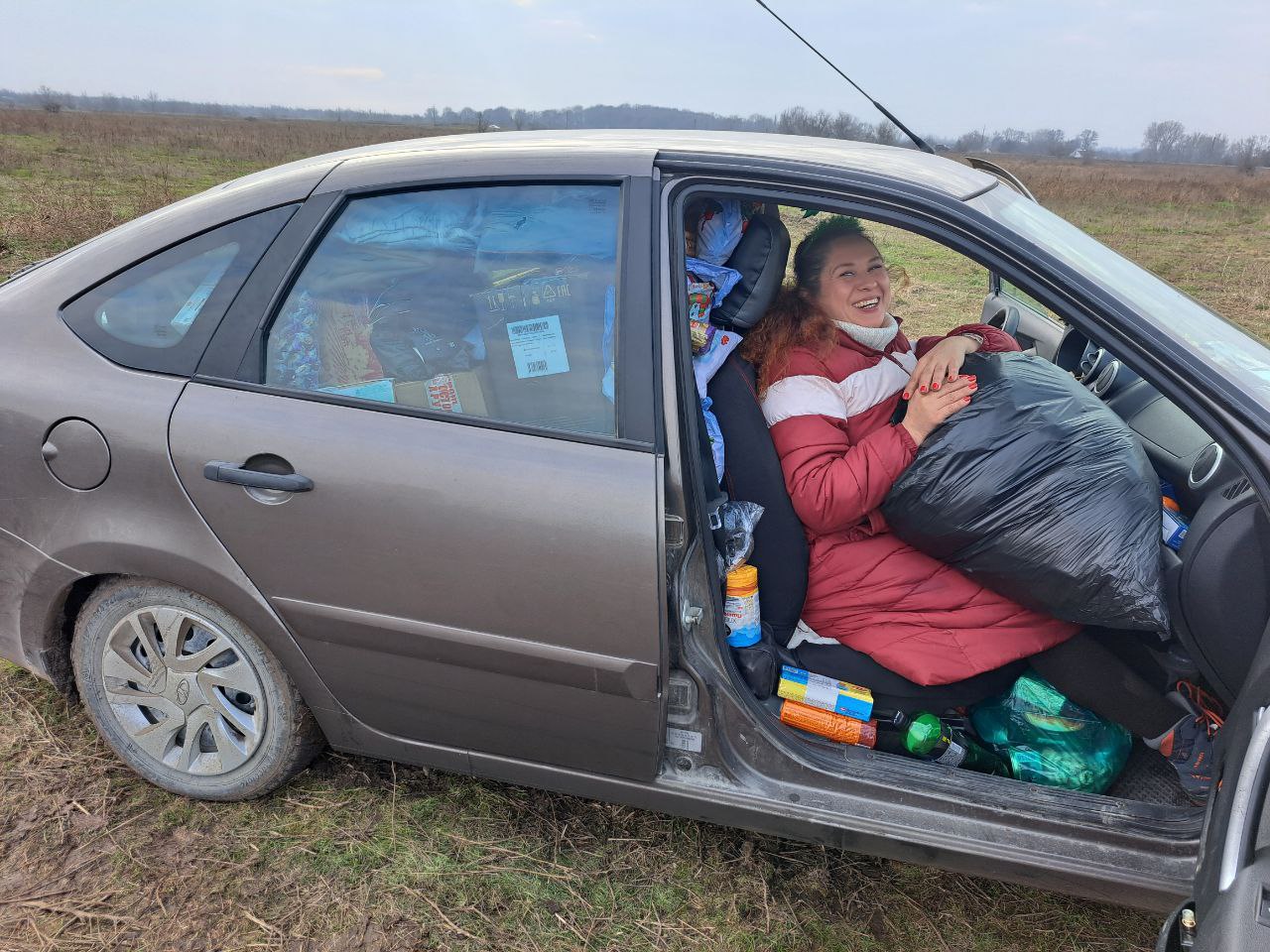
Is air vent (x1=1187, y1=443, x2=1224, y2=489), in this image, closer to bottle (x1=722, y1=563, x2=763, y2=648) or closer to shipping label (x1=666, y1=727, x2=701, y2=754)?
bottle (x1=722, y1=563, x2=763, y2=648)

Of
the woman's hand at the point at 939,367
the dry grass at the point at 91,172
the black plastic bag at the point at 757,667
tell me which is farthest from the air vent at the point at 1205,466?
the dry grass at the point at 91,172

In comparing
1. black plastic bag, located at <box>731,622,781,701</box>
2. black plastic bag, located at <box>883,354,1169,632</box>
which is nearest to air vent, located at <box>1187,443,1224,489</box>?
black plastic bag, located at <box>883,354,1169,632</box>

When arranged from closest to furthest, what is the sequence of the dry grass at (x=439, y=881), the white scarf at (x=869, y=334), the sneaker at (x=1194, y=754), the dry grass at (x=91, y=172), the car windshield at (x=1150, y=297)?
1. the car windshield at (x=1150, y=297)
2. the sneaker at (x=1194, y=754)
3. the dry grass at (x=439, y=881)
4. the white scarf at (x=869, y=334)
5. the dry grass at (x=91, y=172)

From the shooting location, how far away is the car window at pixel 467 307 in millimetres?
1777

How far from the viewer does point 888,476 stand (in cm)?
196

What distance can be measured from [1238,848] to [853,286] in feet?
4.87

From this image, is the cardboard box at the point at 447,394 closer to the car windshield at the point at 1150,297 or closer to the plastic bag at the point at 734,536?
the plastic bag at the point at 734,536

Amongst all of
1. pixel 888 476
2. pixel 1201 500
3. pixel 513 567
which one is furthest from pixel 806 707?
pixel 1201 500

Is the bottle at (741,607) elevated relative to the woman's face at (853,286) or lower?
lower

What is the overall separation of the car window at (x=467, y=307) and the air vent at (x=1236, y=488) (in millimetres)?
1233

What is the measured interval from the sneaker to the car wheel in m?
1.96

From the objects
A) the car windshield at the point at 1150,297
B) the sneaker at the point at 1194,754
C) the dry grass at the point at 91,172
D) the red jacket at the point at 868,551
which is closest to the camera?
the car windshield at the point at 1150,297

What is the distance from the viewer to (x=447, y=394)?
181 centimetres

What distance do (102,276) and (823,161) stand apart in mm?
1653
